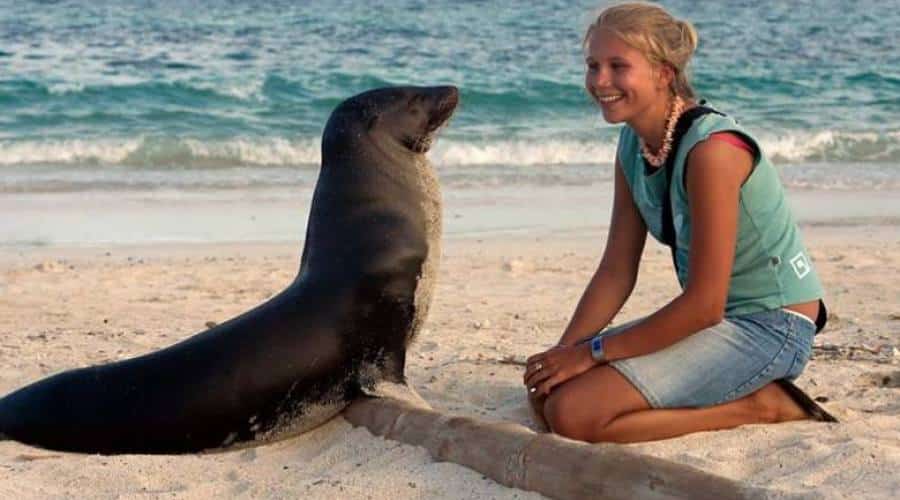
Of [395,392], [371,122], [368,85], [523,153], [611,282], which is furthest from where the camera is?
[368,85]

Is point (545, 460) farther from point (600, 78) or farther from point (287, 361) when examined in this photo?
point (600, 78)

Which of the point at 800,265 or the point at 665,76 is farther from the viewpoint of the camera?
the point at 800,265

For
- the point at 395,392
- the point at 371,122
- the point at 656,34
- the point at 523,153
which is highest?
the point at 656,34

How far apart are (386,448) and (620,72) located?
1.41 metres

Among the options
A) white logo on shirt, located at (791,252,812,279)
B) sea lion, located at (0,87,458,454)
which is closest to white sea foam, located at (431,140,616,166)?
sea lion, located at (0,87,458,454)

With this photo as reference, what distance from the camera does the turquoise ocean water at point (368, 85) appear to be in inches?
623

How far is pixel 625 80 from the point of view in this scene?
4797 mm

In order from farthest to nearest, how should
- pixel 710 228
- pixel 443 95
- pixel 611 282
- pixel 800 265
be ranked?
pixel 443 95 → pixel 611 282 → pixel 800 265 → pixel 710 228

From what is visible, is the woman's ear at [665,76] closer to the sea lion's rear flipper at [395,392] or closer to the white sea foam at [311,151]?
the sea lion's rear flipper at [395,392]

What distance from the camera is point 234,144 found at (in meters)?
16.9

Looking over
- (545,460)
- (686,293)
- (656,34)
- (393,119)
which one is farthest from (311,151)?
(545,460)

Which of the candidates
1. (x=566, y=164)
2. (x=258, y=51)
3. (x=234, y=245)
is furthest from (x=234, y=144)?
(x=258, y=51)

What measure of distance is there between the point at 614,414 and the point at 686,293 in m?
0.45

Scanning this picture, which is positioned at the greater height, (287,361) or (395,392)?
(287,361)
